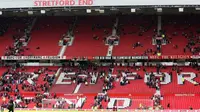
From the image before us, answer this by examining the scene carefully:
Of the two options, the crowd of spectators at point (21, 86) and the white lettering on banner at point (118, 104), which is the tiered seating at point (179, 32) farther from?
the crowd of spectators at point (21, 86)

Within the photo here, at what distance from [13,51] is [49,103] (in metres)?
12.0

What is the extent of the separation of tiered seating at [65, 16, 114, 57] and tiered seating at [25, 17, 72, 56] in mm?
1532

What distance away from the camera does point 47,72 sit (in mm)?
47250

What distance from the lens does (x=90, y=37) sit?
164ft

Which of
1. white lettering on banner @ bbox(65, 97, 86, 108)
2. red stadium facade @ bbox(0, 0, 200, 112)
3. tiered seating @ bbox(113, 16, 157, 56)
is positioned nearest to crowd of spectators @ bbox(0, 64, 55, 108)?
red stadium facade @ bbox(0, 0, 200, 112)

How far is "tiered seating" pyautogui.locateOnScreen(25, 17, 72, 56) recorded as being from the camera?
49.1 meters

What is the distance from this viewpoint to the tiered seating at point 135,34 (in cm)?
4700

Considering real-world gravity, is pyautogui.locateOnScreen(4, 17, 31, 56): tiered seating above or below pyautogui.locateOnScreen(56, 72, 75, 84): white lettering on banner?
above

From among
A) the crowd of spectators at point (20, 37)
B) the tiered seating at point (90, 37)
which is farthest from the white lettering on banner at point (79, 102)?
the crowd of spectators at point (20, 37)

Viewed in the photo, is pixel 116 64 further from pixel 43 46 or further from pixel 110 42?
pixel 43 46

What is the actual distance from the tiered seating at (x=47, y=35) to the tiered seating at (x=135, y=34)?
6.29m

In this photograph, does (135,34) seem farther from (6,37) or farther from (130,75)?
(6,37)

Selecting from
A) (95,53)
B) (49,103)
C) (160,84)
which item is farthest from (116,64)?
(49,103)

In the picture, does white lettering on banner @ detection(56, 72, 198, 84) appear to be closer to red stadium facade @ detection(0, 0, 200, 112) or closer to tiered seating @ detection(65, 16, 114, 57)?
red stadium facade @ detection(0, 0, 200, 112)
